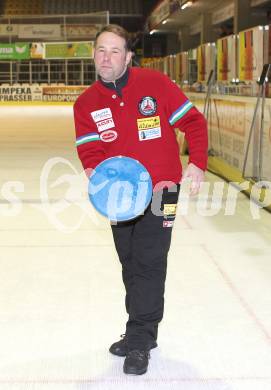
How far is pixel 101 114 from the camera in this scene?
2836 millimetres

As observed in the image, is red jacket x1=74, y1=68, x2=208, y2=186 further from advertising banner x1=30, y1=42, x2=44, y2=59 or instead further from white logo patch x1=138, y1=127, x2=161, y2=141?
advertising banner x1=30, y1=42, x2=44, y2=59

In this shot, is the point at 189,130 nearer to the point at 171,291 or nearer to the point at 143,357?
the point at 143,357

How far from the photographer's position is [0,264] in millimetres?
4676

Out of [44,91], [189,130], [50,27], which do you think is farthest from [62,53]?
[189,130]

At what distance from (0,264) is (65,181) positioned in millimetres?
4097

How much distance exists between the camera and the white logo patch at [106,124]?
2.83 meters

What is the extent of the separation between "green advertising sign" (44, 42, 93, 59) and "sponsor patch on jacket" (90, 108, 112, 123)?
75.8 feet

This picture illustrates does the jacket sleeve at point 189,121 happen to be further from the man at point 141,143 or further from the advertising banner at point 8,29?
the advertising banner at point 8,29

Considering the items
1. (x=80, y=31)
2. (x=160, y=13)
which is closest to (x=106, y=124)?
(x=80, y=31)

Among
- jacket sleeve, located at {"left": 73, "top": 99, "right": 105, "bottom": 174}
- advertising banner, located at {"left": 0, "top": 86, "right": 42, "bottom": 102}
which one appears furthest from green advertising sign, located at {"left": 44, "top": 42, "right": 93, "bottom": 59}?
jacket sleeve, located at {"left": 73, "top": 99, "right": 105, "bottom": 174}

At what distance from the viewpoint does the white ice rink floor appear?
2.88 m

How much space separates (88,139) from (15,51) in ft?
82.2

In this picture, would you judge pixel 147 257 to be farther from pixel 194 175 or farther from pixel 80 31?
pixel 80 31

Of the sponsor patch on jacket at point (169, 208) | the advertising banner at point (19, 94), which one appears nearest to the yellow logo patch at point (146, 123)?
the sponsor patch on jacket at point (169, 208)
